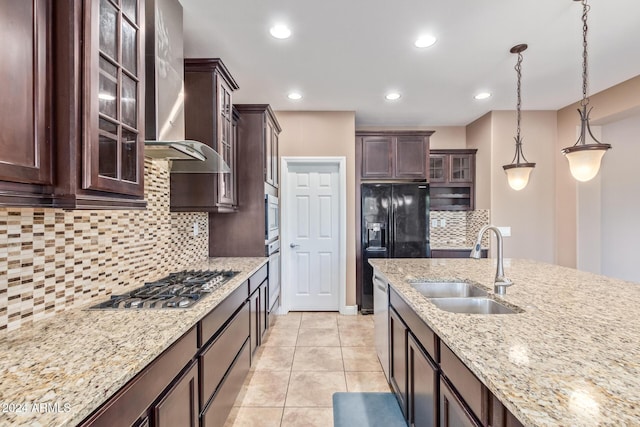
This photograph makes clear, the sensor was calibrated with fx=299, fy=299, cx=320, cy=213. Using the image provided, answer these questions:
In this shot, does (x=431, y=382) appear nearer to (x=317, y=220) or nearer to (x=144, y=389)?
(x=144, y=389)

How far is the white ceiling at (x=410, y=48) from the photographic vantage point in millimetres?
2008

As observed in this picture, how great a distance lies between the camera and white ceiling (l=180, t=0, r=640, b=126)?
201 cm

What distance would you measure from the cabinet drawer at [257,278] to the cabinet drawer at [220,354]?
0.22m

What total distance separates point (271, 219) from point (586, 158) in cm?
275

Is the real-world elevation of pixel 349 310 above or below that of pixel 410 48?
below

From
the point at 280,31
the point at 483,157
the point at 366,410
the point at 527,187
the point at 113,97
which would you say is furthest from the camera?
the point at 483,157

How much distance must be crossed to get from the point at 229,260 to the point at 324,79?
205 cm

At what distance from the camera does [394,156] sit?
4.06m

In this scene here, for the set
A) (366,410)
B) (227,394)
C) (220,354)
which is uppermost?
(220,354)

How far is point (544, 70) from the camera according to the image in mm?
2885

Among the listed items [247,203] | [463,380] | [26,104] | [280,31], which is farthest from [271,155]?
[463,380]

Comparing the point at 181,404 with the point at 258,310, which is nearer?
the point at 181,404

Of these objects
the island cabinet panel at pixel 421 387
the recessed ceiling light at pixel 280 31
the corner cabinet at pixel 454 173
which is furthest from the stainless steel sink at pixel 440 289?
the corner cabinet at pixel 454 173

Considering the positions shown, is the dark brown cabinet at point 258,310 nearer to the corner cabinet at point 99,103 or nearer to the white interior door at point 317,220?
the white interior door at point 317,220
